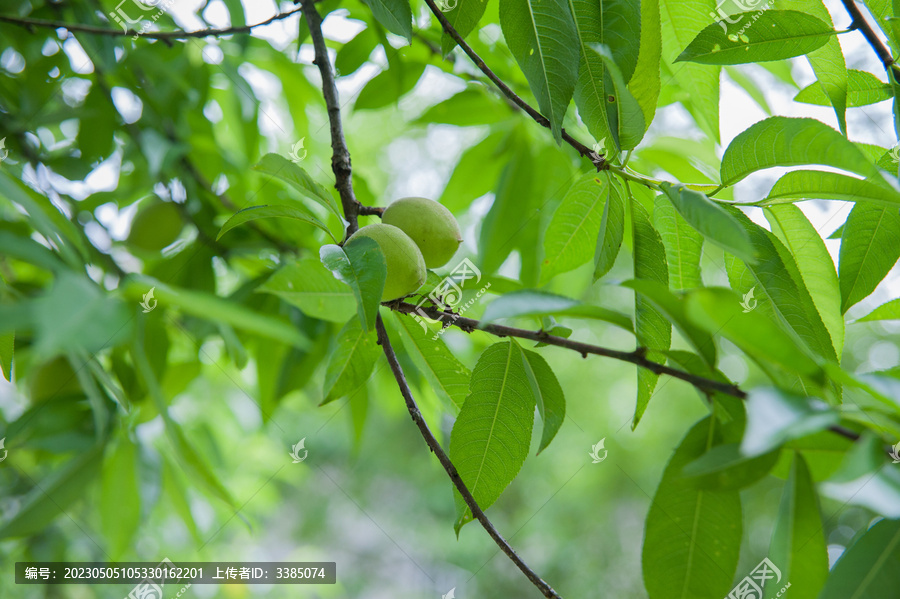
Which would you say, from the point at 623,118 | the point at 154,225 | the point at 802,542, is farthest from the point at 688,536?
the point at 154,225

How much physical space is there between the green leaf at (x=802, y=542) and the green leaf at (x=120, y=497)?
0.86 meters

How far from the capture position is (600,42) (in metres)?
0.44

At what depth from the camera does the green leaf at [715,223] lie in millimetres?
320

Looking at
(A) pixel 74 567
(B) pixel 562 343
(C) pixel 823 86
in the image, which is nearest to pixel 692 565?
(B) pixel 562 343

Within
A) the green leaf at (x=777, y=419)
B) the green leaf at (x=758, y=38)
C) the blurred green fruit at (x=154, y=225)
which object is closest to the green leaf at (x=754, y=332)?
the green leaf at (x=777, y=419)

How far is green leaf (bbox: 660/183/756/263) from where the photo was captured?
32 centimetres

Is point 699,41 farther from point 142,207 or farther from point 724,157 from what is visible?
point 142,207

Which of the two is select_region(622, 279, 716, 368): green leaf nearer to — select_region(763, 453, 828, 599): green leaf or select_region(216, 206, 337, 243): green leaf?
select_region(763, 453, 828, 599): green leaf

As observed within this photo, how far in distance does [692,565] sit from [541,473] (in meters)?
4.39

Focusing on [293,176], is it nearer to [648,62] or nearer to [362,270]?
[362,270]

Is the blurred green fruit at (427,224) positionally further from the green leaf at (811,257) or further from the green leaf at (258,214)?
the green leaf at (811,257)

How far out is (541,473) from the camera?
14.9 feet

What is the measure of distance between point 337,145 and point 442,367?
0.24m

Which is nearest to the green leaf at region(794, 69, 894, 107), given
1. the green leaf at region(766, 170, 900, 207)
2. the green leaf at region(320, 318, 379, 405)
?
the green leaf at region(766, 170, 900, 207)
